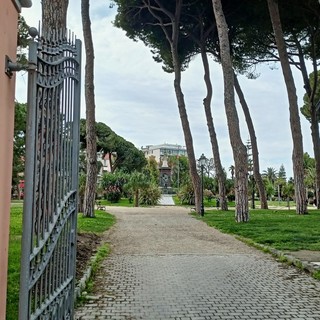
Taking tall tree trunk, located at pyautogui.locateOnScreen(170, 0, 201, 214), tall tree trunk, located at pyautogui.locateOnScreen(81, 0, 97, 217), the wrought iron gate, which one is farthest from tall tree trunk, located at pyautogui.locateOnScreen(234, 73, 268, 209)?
the wrought iron gate

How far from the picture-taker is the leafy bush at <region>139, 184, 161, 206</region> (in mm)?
30397

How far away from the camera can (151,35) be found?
24.4m

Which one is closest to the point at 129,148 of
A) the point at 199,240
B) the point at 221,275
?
the point at 199,240

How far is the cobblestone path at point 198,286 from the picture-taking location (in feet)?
14.0

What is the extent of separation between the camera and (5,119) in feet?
7.83

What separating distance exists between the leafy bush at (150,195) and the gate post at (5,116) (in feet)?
90.3

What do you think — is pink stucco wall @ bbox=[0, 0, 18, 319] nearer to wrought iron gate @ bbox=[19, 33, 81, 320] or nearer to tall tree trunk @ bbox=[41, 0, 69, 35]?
wrought iron gate @ bbox=[19, 33, 81, 320]

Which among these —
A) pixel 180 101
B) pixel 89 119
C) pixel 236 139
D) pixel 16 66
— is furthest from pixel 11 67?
pixel 180 101

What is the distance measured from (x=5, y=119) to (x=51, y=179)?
2.15ft

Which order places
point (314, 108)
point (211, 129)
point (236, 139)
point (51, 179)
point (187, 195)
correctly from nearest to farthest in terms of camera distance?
point (51, 179) → point (236, 139) → point (211, 129) → point (314, 108) → point (187, 195)

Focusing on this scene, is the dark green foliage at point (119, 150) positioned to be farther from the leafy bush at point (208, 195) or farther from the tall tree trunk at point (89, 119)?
the tall tree trunk at point (89, 119)

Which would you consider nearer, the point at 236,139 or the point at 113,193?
the point at 236,139

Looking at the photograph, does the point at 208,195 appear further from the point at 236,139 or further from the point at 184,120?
the point at 236,139

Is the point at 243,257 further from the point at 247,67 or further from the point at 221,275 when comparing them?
the point at 247,67
